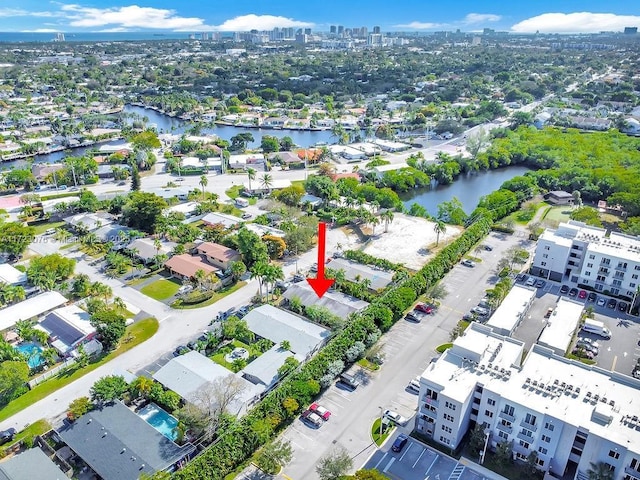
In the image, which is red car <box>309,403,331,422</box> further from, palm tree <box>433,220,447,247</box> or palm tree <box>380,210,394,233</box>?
palm tree <box>380,210,394,233</box>

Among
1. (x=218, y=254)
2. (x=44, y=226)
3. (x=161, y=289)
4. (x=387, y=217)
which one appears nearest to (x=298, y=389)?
(x=161, y=289)

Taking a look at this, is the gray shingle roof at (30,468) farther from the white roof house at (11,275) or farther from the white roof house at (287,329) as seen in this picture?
the white roof house at (11,275)

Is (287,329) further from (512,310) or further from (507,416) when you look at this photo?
(512,310)

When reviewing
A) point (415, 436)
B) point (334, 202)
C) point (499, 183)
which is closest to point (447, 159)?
point (499, 183)

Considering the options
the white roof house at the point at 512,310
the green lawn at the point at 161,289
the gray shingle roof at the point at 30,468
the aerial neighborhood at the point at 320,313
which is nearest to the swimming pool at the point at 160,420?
the aerial neighborhood at the point at 320,313

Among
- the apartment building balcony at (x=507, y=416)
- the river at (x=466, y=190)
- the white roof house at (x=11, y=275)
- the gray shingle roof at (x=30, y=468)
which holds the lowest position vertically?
the river at (x=466, y=190)

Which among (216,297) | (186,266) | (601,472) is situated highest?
(601,472)
